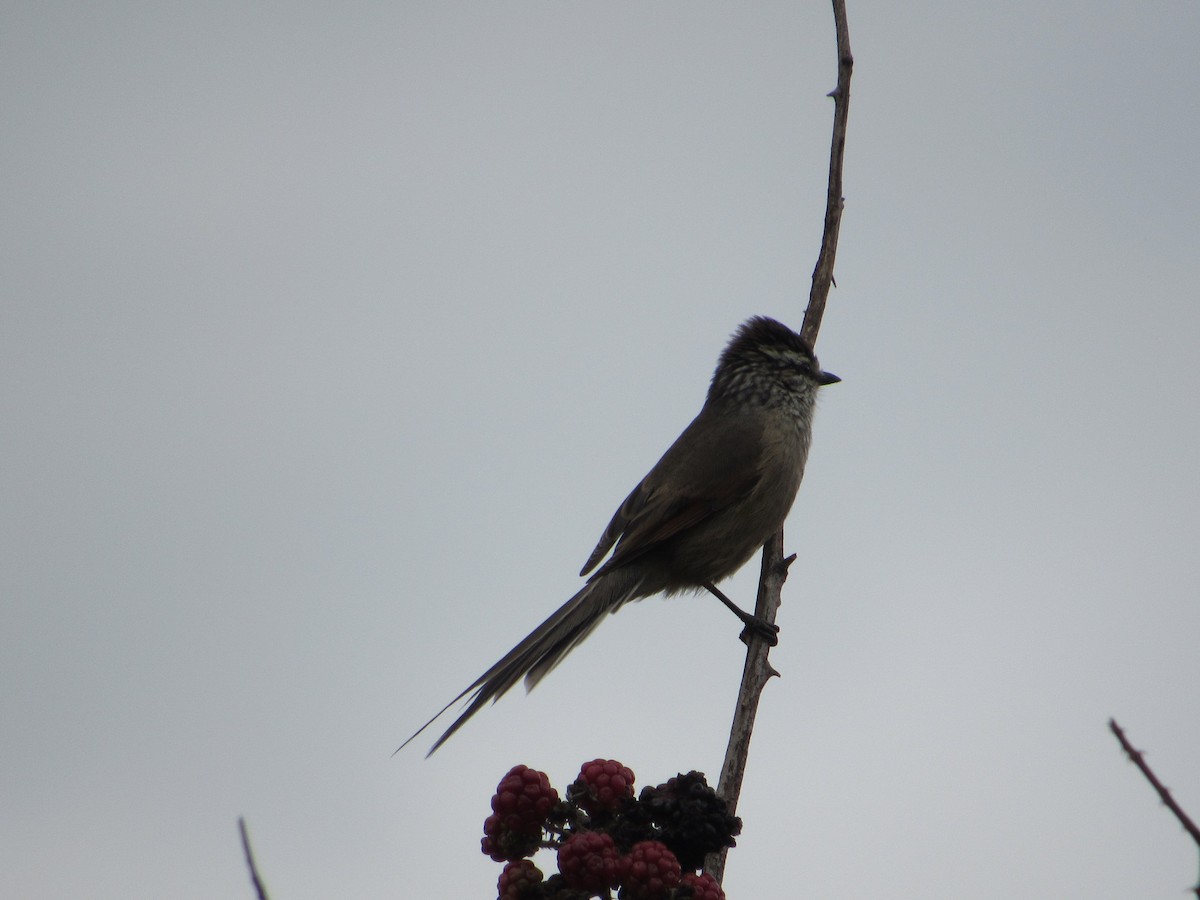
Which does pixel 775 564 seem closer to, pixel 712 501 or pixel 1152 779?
pixel 712 501

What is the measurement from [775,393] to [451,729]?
12.6 feet

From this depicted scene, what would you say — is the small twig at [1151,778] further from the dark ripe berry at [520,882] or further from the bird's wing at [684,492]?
the bird's wing at [684,492]

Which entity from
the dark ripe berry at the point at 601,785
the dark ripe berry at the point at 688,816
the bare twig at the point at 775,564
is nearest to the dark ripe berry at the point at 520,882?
the dark ripe berry at the point at 601,785

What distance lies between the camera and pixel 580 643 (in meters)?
5.68

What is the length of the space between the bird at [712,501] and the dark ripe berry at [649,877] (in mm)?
3200

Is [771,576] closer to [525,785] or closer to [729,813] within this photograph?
[729,813]

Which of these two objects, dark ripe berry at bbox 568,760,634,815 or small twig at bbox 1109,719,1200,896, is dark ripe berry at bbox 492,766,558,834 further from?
small twig at bbox 1109,719,1200,896

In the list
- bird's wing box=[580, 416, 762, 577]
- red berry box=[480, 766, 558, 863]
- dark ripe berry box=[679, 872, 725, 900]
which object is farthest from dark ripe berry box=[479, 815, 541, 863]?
bird's wing box=[580, 416, 762, 577]

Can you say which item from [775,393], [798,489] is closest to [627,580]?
[798,489]

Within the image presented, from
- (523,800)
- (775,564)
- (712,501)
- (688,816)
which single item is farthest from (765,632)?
(712,501)

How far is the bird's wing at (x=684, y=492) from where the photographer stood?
646 cm

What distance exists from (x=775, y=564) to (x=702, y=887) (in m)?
2.63

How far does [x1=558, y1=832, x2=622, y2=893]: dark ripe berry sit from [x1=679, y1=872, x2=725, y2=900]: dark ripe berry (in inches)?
6.1

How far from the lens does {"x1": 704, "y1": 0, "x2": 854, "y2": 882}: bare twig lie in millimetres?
→ 3182
